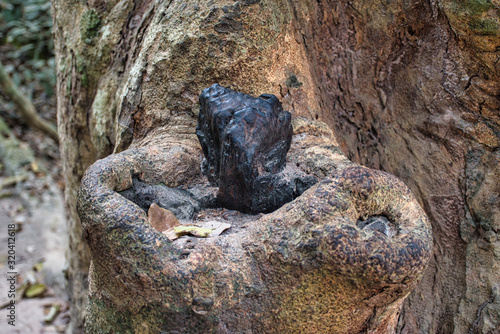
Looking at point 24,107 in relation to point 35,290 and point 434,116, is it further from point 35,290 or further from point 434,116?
point 434,116

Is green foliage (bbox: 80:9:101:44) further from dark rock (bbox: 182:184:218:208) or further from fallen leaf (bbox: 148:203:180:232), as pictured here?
fallen leaf (bbox: 148:203:180:232)

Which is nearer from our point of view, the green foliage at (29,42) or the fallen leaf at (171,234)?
the fallen leaf at (171,234)

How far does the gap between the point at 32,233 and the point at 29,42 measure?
2.92 m

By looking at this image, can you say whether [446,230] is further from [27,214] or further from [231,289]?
[27,214]

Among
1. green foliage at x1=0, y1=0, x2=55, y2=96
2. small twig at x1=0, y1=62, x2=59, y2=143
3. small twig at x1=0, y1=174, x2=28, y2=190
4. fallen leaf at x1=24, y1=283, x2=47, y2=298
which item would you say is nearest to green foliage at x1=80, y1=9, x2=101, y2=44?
fallen leaf at x1=24, y1=283, x2=47, y2=298

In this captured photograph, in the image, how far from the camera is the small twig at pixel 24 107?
16.1 ft

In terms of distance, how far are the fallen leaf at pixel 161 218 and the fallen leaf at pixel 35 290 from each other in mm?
2592

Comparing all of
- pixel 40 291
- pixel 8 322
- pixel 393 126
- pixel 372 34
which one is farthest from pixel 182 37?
pixel 40 291

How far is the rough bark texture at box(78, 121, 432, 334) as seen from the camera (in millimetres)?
947

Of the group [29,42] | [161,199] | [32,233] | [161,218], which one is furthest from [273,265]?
[29,42]

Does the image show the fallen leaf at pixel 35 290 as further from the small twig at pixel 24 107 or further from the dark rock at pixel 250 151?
the dark rock at pixel 250 151

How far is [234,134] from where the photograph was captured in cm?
123

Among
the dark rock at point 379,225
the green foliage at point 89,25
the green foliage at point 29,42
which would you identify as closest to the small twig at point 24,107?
the green foliage at point 29,42

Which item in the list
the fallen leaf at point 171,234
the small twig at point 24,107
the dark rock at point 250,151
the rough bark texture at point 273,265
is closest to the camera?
the rough bark texture at point 273,265
